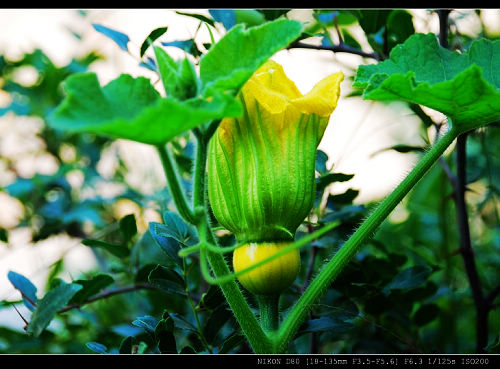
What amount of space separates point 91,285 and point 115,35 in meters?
0.33

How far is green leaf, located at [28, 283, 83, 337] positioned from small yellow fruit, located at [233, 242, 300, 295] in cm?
21

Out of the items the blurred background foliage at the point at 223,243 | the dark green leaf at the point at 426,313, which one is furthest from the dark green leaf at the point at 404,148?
the dark green leaf at the point at 426,313

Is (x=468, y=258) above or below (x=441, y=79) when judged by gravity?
below

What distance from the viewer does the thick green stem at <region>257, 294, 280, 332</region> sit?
0.53 meters

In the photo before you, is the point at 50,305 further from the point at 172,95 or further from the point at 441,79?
the point at 441,79

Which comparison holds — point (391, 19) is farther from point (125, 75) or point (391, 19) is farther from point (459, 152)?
point (125, 75)

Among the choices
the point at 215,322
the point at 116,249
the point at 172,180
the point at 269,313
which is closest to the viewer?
the point at 172,180

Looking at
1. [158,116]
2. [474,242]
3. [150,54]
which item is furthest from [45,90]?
[474,242]

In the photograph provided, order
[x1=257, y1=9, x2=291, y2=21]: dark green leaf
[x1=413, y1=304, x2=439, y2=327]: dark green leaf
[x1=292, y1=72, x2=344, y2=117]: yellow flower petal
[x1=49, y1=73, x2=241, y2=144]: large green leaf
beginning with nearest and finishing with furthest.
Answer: [x1=49, y1=73, x2=241, y2=144]: large green leaf
[x1=292, y1=72, x2=344, y2=117]: yellow flower petal
[x1=257, y1=9, x2=291, y2=21]: dark green leaf
[x1=413, y1=304, x2=439, y2=327]: dark green leaf

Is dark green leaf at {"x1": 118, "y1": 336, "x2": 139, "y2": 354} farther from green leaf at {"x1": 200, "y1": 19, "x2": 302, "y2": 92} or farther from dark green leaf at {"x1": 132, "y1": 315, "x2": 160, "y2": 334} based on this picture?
green leaf at {"x1": 200, "y1": 19, "x2": 302, "y2": 92}

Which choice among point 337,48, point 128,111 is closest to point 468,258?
point 337,48

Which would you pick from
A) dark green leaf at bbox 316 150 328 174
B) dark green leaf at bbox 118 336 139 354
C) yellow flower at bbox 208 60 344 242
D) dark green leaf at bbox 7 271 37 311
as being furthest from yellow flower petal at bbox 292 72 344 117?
dark green leaf at bbox 7 271 37 311

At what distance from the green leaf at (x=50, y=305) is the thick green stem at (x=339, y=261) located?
0.81ft

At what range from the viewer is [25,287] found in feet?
2.24
